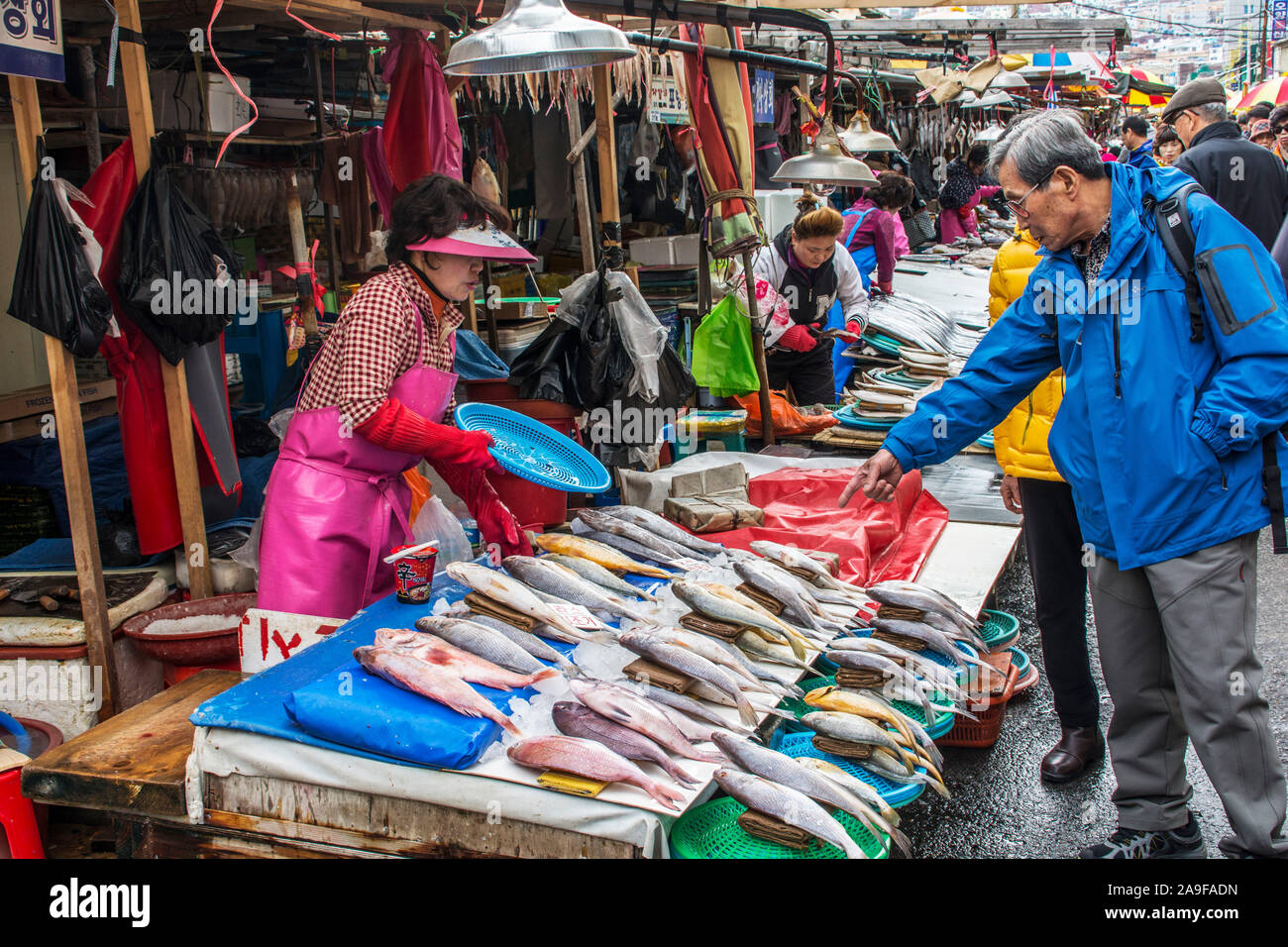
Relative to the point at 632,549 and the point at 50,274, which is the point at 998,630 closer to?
the point at 632,549

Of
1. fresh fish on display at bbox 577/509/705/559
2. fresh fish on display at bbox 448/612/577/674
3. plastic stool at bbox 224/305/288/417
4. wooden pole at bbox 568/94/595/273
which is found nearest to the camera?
fresh fish on display at bbox 448/612/577/674

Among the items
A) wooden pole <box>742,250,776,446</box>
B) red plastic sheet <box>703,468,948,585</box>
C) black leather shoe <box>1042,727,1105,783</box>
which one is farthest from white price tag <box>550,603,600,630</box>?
wooden pole <box>742,250,776,446</box>

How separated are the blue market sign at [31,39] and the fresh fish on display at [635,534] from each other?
249 centimetres

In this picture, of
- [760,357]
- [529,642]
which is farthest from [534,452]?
[760,357]

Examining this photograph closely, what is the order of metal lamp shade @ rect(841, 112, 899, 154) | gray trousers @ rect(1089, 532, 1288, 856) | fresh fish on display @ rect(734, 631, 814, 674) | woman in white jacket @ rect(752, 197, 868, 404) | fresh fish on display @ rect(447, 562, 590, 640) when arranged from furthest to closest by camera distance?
1. woman in white jacket @ rect(752, 197, 868, 404)
2. metal lamp shade @ rect(841, 112, 899, 154)
3. fresh fish on display @ rect(734, 631, 814, 674)
4. fresh fish on display @ rect(447, 562, 590, 640)
5. gray trousers @ rect(1089, 532, 1288, 856)

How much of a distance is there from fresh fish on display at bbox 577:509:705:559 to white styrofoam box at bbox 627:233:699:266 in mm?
5124

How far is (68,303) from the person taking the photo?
3.70 metres

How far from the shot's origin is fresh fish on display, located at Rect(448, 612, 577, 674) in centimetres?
313

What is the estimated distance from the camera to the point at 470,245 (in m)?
3.67

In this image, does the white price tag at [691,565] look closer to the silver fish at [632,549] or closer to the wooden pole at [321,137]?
the silver fish at [632,549]

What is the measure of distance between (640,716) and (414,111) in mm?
3985

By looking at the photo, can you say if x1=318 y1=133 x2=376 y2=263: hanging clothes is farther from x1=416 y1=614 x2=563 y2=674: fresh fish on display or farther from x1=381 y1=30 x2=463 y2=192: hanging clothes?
x1=416 y1=614 x2=563 y2=674: fresh fish on display

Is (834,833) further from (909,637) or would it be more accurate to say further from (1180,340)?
(1180,340)
